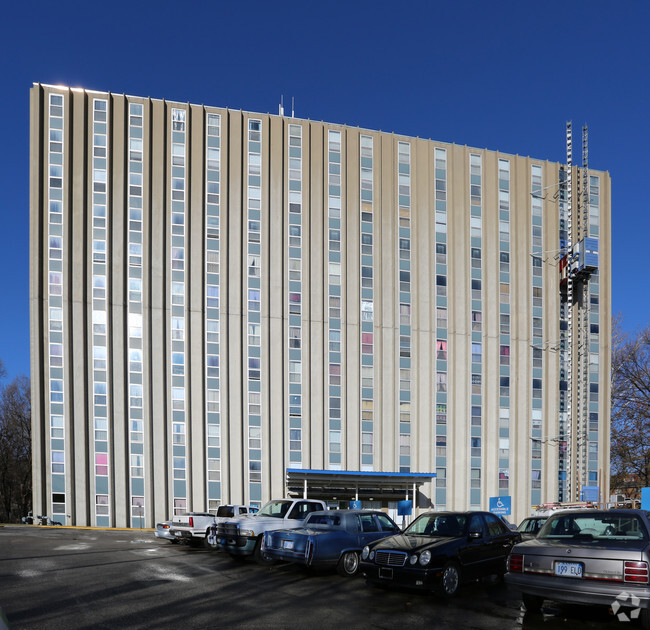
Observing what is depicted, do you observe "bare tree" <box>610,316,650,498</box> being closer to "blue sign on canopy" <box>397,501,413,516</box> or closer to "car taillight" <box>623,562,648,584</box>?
"blue sign on canopy" <box>397,501,413,516</box>

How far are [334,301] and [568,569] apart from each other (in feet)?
112

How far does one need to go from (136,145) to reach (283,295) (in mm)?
12570

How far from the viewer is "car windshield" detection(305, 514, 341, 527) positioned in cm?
1395

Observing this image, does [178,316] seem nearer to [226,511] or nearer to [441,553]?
[226,511]

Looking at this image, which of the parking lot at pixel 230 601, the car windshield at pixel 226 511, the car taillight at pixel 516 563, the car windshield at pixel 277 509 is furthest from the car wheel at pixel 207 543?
the car taillight at pixel 516 563

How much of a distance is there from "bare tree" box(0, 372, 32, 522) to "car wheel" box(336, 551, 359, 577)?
5243 cm

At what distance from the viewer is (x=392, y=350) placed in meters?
42.8

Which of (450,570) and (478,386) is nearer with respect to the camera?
(450,570)

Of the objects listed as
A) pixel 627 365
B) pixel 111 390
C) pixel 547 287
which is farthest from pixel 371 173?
pixel 627 365

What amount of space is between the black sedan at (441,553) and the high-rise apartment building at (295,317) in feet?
80.2

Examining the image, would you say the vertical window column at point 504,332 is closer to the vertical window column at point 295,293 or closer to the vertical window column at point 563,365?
the vertical window column at point 563,365

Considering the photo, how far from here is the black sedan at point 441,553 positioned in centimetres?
1080

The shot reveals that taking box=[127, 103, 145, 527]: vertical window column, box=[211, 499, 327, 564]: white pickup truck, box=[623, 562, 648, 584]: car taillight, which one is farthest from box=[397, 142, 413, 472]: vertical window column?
box=[623, 562, 648, 584]: car taillight

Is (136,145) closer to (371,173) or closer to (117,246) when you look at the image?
(117,246)
